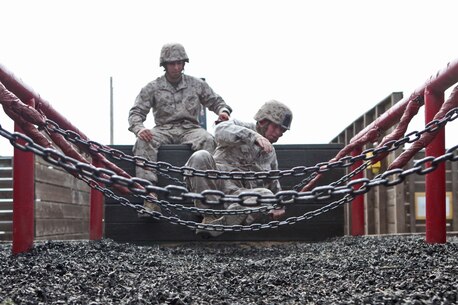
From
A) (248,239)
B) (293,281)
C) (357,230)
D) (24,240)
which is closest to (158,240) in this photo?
(248,239)

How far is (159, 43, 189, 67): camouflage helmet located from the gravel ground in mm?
2514

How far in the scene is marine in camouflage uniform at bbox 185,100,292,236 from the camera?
4125mm

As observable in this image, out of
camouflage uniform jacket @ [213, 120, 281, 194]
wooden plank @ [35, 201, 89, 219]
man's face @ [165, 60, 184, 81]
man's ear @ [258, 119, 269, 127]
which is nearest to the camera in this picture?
camouflage uniform jacket @ [213, 120, 281, 194]

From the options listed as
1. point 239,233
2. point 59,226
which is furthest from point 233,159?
point 59,226

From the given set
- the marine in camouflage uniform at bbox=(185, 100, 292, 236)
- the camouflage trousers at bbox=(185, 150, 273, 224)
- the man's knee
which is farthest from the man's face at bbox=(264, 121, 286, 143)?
the man's knee

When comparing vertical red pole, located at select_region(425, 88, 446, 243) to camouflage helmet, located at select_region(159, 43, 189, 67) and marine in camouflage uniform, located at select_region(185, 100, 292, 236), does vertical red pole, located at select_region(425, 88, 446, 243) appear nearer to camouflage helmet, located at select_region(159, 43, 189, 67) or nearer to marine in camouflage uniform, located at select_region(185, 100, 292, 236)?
marine in camouflage uniform, located at select_region(185, 100, 292, 236)

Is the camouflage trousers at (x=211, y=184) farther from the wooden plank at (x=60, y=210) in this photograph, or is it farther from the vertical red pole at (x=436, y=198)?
the wooden plank at (x=60, y=210)

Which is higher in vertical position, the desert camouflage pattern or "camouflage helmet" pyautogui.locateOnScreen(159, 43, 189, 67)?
"camouflage helmet" pyautogui.locateOnScreen(159, 43, 189, 67)

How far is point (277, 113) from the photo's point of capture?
171 inches

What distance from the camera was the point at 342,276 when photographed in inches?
99.1

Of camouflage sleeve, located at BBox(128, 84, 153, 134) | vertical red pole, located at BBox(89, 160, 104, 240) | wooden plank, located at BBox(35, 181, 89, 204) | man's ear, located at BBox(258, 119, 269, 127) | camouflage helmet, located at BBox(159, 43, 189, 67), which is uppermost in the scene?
camouflage helmet, located at BBox(159, 43, 189, 67)

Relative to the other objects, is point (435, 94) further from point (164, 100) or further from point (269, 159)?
point (164, 100)

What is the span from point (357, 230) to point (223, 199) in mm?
3661

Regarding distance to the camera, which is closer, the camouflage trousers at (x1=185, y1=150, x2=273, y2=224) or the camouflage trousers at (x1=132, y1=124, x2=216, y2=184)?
the camouflage trousers at (x1=185, y1=150, x2=273, y2=224)
